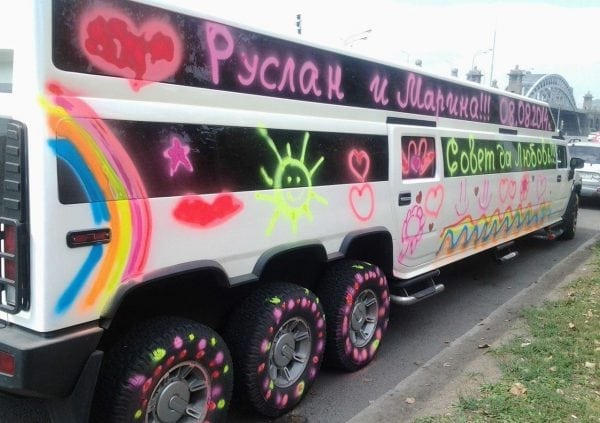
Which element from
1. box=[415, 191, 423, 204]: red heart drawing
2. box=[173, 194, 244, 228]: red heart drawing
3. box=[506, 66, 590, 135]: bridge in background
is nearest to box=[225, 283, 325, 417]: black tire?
box=[173, 194, 244, 228]: red heart drawing

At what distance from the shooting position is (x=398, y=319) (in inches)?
210

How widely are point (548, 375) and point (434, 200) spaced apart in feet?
5.67

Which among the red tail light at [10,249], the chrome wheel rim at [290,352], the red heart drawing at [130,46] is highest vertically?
the red heart drawing at [130,46]

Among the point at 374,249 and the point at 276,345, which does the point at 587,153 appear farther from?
the point at 276,345

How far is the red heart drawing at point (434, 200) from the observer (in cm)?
470

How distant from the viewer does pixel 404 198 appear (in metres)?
4.37

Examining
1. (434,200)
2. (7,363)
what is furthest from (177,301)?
(434,200)

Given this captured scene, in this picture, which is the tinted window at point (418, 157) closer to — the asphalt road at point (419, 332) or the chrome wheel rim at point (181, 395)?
the asphalt road at point (419, 332)

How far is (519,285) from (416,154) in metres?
3.12

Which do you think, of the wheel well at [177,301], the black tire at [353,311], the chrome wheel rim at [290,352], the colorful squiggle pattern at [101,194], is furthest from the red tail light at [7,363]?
the black tire at [353,311]

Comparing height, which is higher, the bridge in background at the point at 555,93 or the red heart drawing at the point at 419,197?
the bridge in background at the point at 555,93

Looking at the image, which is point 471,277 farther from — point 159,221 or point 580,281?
point 159,221

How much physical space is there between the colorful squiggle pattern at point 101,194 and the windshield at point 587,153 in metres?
14.9

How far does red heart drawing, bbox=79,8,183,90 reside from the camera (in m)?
2.34
